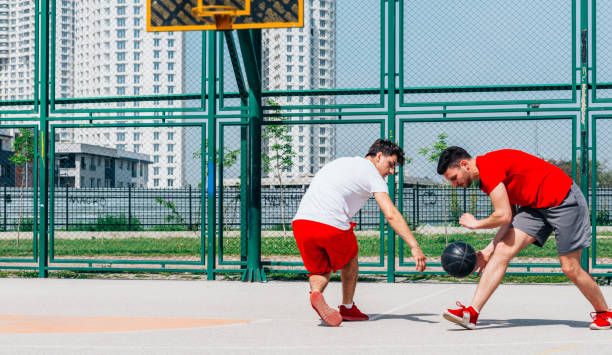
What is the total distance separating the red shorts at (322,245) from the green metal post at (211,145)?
3.87 metres

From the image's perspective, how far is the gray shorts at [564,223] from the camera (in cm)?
541

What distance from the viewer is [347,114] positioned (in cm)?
923

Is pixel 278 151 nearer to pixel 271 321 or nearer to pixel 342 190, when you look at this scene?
pixel 271 321

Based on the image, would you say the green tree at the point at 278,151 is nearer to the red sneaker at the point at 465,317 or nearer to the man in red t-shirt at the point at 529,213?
the man in red t-shirt at the point at 529,213

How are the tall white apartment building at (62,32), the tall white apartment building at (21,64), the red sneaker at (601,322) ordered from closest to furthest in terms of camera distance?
1. the red sneaker at (601,322)
2. the tall white apartment building at (62,32)
3. the tall white apartment building at (21,64)

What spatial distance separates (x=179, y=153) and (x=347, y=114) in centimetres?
334

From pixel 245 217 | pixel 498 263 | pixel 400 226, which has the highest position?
pixel 400 226

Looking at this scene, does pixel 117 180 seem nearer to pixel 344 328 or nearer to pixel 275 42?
pixel 275 42

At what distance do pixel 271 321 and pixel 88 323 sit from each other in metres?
1.56

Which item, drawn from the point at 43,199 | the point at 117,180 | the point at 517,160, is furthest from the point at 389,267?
the point at 117,180

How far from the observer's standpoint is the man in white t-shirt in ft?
18.2

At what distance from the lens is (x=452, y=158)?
5.39 metres

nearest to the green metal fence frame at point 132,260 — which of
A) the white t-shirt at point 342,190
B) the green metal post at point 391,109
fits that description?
the green metal post at point 391,109

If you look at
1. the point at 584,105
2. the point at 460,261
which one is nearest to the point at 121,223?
the point at 584,105
